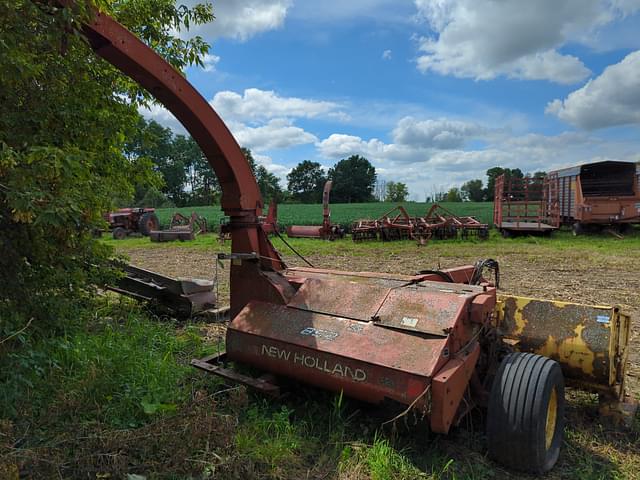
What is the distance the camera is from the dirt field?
2760 mm

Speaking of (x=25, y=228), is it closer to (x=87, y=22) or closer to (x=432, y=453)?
(x=87, y=22)

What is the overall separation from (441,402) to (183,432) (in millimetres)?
1396

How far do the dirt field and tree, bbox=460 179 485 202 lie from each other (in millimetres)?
67916

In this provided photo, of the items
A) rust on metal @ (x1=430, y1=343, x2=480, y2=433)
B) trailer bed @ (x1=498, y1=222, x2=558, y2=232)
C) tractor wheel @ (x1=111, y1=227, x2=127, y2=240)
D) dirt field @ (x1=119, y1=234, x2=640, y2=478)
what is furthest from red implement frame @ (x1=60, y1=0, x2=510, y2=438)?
tractor wheel @ (x1=111, y1=227, x2=127, y2=240)

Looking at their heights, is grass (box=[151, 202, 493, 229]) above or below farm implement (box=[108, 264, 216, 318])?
above

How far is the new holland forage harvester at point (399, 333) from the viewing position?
2.50 m

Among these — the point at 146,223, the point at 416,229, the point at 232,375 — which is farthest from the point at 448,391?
the point at 146,223

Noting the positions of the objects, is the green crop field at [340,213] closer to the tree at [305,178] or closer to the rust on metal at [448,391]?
the rust on metal at [448,391]

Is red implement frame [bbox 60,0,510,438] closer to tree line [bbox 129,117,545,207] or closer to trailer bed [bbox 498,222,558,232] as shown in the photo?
trailer bed [bbox 498,222,558,232]

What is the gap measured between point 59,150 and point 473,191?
8667 cm

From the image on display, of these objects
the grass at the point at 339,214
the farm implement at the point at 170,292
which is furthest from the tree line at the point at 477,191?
the farm implement at the point at 170,292

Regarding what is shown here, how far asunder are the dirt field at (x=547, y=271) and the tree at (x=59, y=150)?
182cm

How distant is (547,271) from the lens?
31.2 feet

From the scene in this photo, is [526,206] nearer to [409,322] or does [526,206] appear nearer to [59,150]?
[409,322]
